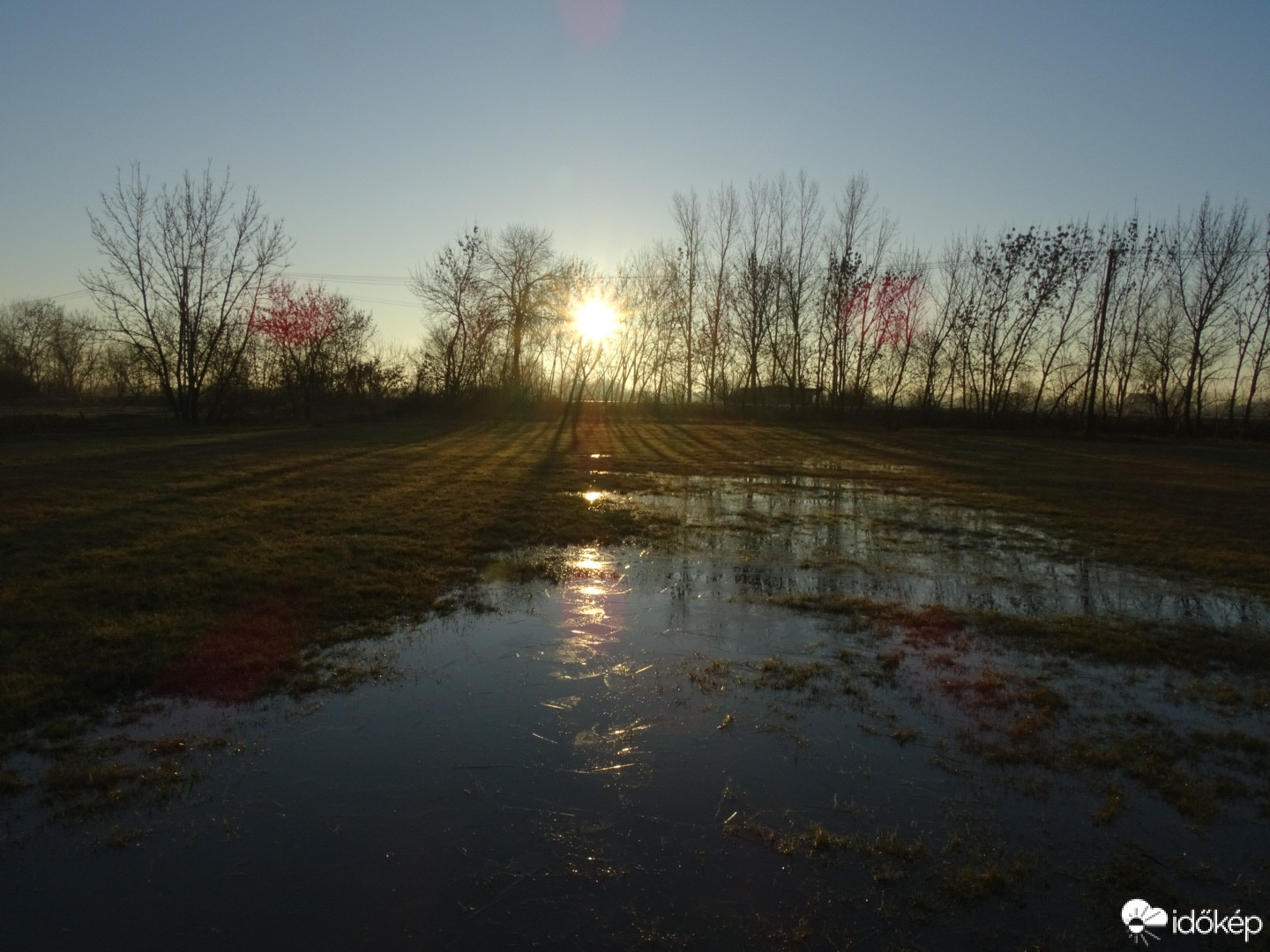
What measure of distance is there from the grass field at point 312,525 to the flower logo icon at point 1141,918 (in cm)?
463

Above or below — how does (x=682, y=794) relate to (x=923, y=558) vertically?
below

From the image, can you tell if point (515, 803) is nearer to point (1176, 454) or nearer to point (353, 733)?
point (353, 733)

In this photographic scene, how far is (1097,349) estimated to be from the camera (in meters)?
38.4

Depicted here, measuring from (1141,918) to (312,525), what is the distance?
365 inches

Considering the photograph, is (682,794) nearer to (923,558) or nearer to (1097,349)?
(923,558)

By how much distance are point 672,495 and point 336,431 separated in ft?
67.0

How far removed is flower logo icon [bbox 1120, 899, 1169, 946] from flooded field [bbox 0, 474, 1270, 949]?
0.18ft

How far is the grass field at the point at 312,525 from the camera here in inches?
220

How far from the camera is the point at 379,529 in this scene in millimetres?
10047

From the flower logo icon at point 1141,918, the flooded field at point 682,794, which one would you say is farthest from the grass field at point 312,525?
the flower logo icon at point 1141,918

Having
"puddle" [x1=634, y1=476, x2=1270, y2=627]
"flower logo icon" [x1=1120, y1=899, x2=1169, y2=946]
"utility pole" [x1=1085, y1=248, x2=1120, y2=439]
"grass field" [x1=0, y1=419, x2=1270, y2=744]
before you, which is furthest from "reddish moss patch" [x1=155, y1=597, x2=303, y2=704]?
"utility pole" [x1=1085, y1=248, x2=1120, y2=439]

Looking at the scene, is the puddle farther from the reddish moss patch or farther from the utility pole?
the utility pole

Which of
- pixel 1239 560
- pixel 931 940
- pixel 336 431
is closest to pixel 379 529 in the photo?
pixel 931 940

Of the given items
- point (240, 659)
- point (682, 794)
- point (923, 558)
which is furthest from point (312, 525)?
point (682, 794)
